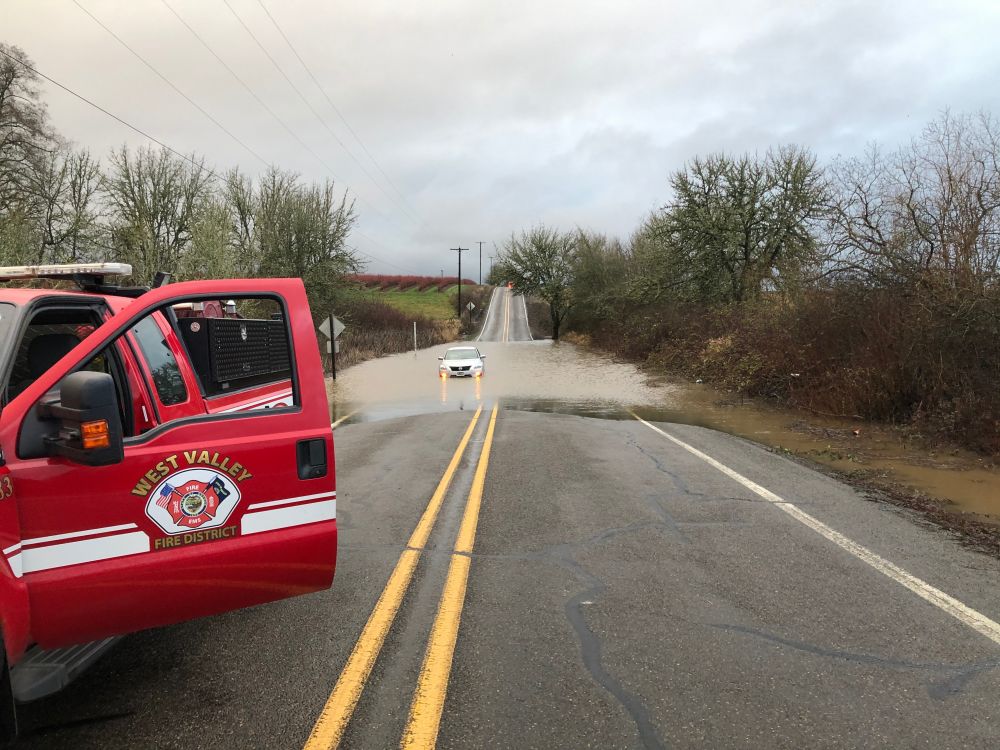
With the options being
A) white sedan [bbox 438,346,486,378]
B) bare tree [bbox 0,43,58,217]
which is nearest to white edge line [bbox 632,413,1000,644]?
white sedan [bbox 438,346,486,378]

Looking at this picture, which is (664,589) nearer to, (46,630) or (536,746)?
(536,746)

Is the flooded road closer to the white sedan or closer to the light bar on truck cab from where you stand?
the white sedan

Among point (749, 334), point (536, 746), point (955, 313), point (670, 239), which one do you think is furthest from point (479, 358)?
point (536, 746)

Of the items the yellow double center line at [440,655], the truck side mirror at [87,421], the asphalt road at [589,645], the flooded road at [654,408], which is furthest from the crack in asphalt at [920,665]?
the flooded road at [654,408]

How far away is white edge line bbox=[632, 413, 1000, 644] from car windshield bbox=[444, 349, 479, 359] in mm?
17694

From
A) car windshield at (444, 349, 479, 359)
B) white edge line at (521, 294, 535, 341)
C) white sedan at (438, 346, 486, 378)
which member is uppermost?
white edge line at (521, 294, 535, 341)

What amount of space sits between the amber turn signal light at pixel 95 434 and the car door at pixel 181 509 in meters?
0.20

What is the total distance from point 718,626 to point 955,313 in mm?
9236

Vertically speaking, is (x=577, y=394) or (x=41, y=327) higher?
(x=41, y=327)

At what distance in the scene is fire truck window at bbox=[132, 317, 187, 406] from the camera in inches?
128

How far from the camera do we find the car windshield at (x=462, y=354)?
24.3 metres

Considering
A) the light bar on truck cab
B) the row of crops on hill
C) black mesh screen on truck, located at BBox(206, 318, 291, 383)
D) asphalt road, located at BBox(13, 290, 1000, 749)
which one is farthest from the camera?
the row of crops on hill

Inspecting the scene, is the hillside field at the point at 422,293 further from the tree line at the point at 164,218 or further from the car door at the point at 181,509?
the car door at the point at 181,509

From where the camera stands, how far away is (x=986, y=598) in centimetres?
405
